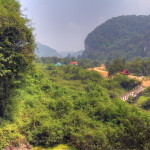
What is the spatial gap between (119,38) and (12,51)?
126 m

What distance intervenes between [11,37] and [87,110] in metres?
5.44

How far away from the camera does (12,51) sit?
612 cm

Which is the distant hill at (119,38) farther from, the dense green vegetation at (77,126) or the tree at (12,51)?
the tree at (12,51)

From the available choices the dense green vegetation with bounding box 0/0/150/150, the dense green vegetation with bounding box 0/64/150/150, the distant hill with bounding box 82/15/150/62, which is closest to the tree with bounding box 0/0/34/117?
the dense green vegetation with bounding box 0/0/150/150

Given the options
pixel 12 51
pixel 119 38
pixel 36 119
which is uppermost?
pixel 119 38

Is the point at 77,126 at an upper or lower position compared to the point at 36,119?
lower

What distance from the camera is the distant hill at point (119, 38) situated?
305 ft

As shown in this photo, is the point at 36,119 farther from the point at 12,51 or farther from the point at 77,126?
the point at 12,51

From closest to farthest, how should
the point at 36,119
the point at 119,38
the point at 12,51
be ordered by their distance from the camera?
the point at 12,51, the point at 36,119, the point at 119,38

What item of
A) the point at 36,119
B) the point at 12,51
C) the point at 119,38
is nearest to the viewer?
the point at 12,51

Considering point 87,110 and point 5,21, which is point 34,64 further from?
point 87,110

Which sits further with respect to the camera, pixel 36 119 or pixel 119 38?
pixel 119 38

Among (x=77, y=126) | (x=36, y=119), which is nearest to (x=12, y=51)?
(x=36, y=119)

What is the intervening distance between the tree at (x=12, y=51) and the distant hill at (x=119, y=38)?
87.7 meters
